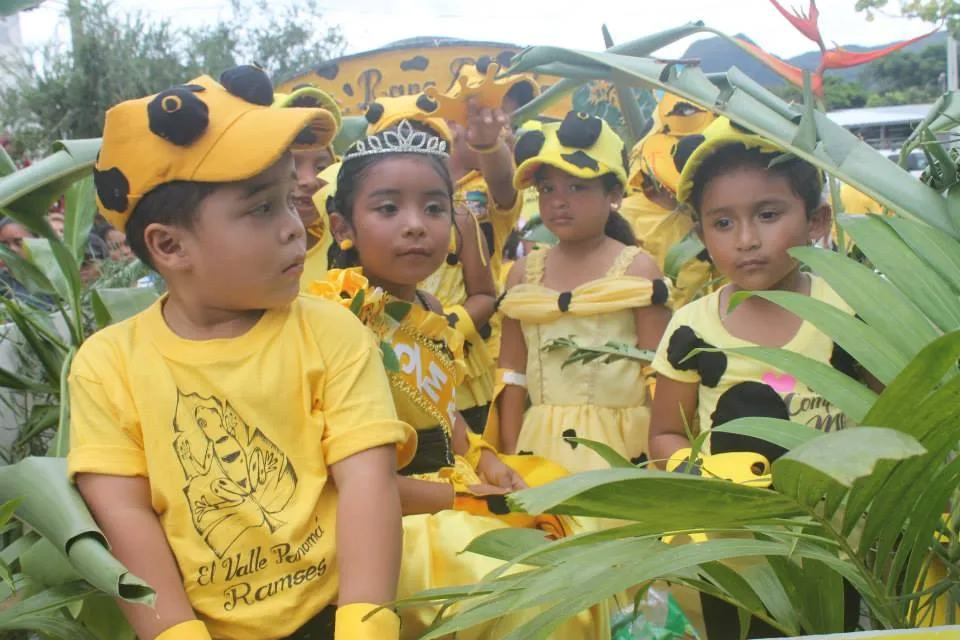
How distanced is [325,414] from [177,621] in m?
0.35

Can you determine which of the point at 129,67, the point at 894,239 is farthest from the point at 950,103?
the point at 129,67

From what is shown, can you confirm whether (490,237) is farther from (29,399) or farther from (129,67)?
(129,67)

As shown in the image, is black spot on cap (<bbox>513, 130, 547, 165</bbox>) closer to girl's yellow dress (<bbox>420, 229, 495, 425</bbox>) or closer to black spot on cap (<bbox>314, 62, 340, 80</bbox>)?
girl's yellow dress (<bbox>420, 229, 495, 425</bbox>)

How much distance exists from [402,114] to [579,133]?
538mm

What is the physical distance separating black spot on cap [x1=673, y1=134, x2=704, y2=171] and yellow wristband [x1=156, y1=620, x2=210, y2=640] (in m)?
1.38

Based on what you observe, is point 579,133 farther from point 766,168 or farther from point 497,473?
point 497,473

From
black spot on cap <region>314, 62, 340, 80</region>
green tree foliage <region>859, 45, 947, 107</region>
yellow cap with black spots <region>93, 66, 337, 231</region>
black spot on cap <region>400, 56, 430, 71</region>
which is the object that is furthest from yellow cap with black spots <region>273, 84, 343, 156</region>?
green tree foliage <region>859, 45, 947, 107</region>

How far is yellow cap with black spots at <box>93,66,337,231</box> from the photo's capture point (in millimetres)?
1370

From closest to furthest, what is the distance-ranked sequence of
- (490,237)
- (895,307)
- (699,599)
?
1. (895,307)
2. (699,599)
3. (490,237)

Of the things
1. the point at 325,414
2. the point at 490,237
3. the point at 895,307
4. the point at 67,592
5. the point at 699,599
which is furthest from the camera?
the point at 490,237

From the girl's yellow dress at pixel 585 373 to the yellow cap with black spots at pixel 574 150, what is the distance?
0.92ft

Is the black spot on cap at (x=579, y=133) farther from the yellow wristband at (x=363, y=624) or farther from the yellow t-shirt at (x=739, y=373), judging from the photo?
the yellow wristband at (x=363, y=624)

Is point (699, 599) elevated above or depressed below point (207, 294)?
below

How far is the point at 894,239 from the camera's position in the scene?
3.68 ft
